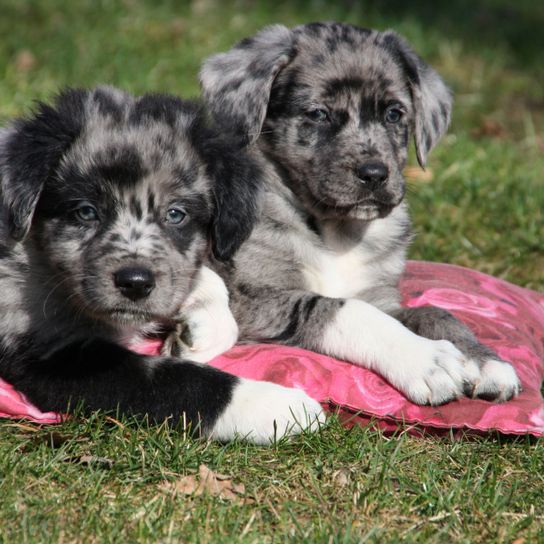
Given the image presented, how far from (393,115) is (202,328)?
1615 millimetres

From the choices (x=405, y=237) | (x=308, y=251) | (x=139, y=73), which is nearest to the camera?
(x=308, y=251)

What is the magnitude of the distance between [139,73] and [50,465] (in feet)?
18.9

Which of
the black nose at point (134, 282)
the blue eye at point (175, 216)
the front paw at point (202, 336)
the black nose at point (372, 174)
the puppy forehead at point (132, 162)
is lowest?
the front paw at point (202, 336)

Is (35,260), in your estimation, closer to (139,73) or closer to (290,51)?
(290,51)

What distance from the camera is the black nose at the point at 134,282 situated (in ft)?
13.1

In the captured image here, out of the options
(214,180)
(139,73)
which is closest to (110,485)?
(214,180)

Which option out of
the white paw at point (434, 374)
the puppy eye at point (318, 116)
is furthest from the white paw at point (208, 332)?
the puppy eye at point (318, 116)

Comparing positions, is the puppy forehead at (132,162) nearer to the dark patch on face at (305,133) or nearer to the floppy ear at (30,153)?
the floppy ear at (30,153)

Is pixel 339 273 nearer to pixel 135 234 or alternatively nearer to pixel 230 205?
pixel 230 205

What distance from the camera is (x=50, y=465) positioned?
371 cm

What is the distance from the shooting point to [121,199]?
4.17 m

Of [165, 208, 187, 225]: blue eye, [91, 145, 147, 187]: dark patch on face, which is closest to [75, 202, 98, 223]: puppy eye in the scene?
[91, 145, 147, 187]: dark patch on face

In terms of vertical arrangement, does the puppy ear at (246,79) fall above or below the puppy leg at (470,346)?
above

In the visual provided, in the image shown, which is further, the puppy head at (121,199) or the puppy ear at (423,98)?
the puppy ear at (423,98)
